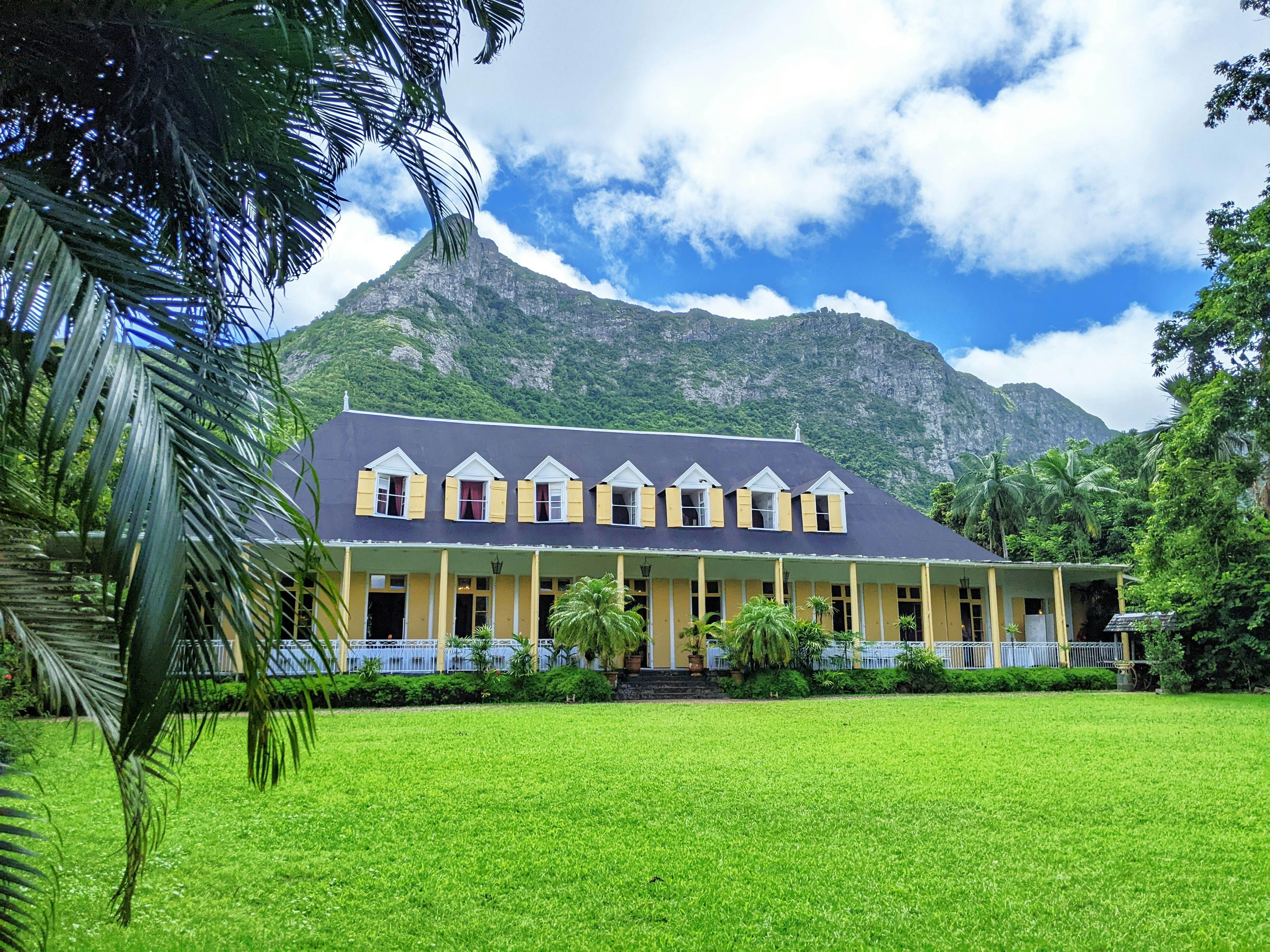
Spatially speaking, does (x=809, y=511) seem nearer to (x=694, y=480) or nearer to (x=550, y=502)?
(x=694, y=480)

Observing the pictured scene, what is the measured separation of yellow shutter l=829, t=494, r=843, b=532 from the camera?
25.4 meters

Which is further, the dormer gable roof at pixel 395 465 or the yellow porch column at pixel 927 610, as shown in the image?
the dormer gable roof at pixel 395 465

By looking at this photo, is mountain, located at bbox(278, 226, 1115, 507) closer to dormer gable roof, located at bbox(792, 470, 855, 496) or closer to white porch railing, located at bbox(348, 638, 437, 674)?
white porch railing, located at bbox(348, 638, 437, 674)

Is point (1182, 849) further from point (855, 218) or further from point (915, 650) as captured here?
point (855, 218)

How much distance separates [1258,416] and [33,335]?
2106 centimetres

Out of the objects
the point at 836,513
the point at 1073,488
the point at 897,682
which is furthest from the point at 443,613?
the point at 1073,488

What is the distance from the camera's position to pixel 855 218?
6812 cm

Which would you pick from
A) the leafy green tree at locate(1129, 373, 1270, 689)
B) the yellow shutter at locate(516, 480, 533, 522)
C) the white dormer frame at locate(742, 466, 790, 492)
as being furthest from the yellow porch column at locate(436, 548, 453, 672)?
the leafy green tree at locate(1129, 373, 1270, 689)

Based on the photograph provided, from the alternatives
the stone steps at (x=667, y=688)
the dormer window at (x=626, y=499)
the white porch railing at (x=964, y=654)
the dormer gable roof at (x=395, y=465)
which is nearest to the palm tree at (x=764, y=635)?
the stone steps at (x=667, y=688)

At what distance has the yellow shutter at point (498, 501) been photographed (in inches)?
907

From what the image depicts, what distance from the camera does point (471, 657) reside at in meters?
19.3

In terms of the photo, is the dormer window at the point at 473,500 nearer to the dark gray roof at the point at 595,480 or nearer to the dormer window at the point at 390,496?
the dark gray roof at the point at 595,480

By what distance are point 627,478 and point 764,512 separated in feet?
14.4

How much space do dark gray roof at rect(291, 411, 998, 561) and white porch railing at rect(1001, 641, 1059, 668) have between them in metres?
2.73
